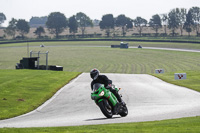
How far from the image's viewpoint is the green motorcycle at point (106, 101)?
1357 centimetres

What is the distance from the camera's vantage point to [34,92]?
1012 inches

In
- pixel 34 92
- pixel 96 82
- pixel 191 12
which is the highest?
pixel 191 12

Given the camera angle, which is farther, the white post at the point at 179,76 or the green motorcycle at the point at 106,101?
the white post at the point at 179,76

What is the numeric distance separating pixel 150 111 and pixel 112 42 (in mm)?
117386

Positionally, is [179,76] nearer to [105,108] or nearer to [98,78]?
[105,108]

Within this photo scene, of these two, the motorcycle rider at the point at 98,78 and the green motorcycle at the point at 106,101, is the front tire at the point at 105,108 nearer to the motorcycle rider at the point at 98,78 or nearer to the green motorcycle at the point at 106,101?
the green motorcycle at the point at 106,101


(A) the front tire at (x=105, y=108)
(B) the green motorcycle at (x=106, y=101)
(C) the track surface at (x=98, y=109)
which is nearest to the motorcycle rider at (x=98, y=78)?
(B) the green motorcycle at (x=106, y=101)

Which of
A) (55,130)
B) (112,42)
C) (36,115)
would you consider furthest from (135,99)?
(112,42)

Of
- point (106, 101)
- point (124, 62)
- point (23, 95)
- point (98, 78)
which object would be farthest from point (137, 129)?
point (124, 62)

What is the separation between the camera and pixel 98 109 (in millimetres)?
18484

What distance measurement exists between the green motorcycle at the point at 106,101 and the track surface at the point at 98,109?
34cm

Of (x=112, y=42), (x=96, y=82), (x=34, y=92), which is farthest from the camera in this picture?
(x=112, y=42)

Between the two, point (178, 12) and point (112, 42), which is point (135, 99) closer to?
point (112, 42)

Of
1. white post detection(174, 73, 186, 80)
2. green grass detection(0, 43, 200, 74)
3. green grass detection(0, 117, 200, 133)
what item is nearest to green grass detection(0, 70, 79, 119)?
green grass detection(0, 117, 200, 133)
